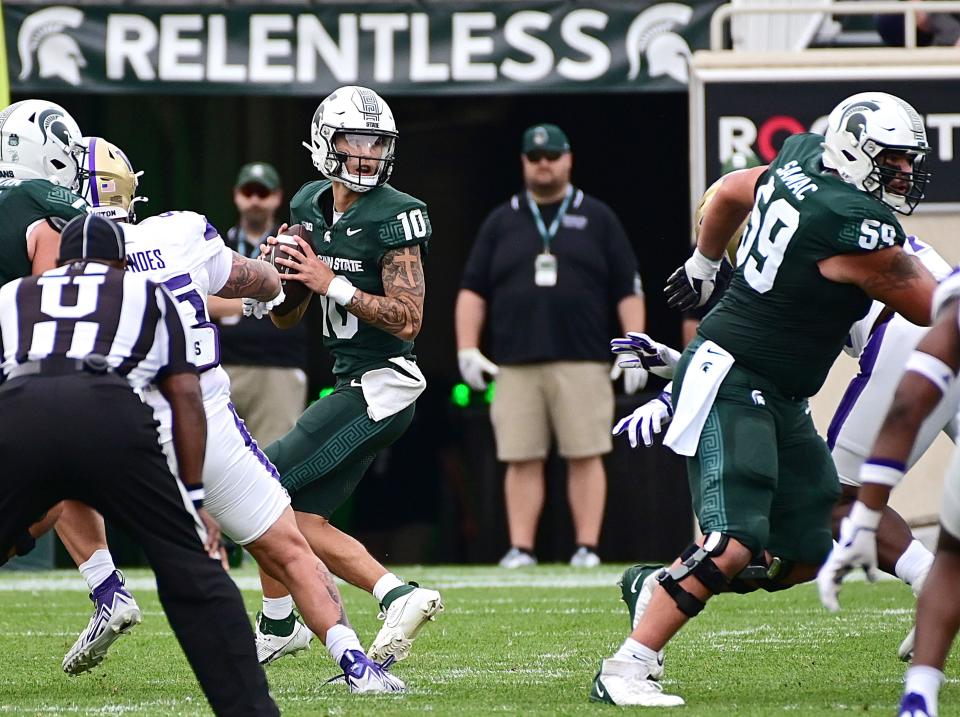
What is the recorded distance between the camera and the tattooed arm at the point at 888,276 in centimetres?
471

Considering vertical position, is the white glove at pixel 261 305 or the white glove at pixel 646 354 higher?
the white glove at pixel 261 305

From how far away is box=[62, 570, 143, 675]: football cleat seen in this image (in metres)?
5.41

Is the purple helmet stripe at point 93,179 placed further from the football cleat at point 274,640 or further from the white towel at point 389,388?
the football cleat at point 274,640

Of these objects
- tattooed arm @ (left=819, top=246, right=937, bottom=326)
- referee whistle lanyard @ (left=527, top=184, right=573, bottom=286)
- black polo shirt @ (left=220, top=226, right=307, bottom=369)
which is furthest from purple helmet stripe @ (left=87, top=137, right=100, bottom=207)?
referee whistle lanyard @ (left=527, top=184, right=573, bottom=286)

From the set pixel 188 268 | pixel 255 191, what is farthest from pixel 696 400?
pixel 255 191

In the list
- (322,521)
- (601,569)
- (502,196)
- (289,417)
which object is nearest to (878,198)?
(322,521)

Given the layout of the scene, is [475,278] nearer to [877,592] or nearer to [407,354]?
[877,592]

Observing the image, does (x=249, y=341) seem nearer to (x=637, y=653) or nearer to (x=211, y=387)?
(x=211, y=387)

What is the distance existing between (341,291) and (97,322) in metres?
1.54

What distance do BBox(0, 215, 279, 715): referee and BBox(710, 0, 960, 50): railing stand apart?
5940 millimetres

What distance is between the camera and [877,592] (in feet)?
26.2

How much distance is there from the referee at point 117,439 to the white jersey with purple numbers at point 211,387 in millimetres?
779

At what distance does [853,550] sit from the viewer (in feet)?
12.9

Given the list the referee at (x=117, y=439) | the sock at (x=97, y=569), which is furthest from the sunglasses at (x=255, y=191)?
the referee at (x=117, y=439)
